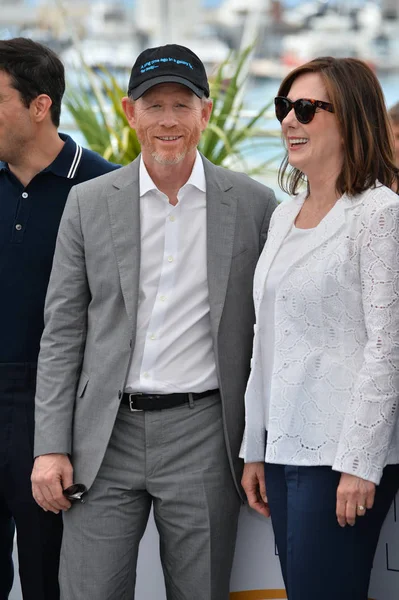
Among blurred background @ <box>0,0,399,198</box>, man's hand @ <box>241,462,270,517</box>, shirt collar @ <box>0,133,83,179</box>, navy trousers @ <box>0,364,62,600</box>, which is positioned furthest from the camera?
blurred background @ <box>0,0,399,198</box>

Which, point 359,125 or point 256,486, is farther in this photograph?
point 256,486

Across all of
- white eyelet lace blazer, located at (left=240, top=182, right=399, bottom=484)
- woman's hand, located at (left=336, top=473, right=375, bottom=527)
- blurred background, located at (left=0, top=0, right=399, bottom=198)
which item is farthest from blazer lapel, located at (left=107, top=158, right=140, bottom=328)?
blurred background, located at (left=0, top=0, right=399, bottom=198)

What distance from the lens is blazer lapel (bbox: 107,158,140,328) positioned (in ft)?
7.14

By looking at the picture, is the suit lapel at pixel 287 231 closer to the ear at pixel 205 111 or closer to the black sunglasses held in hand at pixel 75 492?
the ear at pixel 205 111

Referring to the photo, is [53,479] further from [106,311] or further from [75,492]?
[106,311]

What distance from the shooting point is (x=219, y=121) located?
4.93 metres

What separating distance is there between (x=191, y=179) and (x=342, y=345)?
25.2 inches

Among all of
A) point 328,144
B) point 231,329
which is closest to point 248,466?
point 231,329

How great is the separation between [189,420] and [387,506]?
52 cm

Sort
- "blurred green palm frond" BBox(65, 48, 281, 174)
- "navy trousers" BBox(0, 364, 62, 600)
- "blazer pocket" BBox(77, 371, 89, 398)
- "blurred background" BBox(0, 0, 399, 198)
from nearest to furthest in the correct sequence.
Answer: "blazer pocket" BBox(77, 371, 89, 398)
"navy trousers" BBox(0, 364, 62, 600)
"blurred green palm frond" BBox(65, 48, 281, 174)
"blurred background" BBox(0, 0, 399, 198)

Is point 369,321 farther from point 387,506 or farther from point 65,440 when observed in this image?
point 65,440

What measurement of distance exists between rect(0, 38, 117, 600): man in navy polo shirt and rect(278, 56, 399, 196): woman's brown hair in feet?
2.90

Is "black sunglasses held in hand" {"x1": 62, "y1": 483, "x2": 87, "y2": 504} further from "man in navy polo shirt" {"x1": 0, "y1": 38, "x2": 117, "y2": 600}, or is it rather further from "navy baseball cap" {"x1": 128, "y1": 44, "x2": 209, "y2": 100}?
"navy baseball cap" {"x1": 128, "y1": 44, "x2": 209, "y2": 100}

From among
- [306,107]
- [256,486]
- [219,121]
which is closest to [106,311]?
[256,486]
